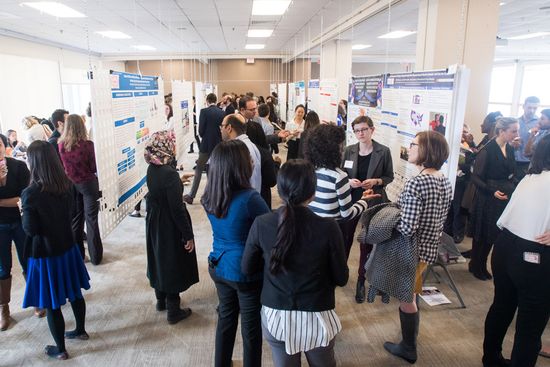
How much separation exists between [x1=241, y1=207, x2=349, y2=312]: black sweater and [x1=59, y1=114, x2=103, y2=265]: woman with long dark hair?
221 centimetres

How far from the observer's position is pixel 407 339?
242cm

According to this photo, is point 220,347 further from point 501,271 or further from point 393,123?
point 393,123

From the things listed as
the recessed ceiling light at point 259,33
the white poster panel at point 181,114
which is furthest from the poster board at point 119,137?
the recessed ceiling light at point 259,33

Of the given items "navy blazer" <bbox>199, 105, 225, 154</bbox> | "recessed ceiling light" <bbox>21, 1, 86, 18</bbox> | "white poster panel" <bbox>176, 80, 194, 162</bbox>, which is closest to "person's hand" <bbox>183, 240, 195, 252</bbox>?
"navy blazer" <bbox>199, 105, 225, 154</bbox>

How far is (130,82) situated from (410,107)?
257 centimetres

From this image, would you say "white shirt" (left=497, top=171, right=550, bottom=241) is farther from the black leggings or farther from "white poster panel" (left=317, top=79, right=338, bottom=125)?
"white poster panel" (left=317, top=79, right=338, bottom=125)

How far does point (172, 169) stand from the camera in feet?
8.52

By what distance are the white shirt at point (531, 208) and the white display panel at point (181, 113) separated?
523 cm

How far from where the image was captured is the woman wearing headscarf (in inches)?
100

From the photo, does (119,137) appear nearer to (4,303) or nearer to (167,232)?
(167,232)

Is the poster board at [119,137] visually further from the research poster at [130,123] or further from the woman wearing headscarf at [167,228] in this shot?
the woman wearing headscarf at [167,228]

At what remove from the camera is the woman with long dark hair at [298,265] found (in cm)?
146

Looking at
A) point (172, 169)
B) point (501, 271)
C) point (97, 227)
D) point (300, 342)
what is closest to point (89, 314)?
point (97, 227)

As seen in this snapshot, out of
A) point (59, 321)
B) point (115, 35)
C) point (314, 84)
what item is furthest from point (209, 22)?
→ point (59, 321)
